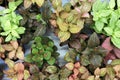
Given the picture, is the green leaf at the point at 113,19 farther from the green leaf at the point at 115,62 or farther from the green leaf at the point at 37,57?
the green leaf at the point at 37,57

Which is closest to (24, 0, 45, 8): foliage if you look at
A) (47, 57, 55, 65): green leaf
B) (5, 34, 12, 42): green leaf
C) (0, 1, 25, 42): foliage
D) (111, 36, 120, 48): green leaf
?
(0, 1, 25, 42): foliage

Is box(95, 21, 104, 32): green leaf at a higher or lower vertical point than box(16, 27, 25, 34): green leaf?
higher

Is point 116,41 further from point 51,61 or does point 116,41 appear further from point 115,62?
point 51,61

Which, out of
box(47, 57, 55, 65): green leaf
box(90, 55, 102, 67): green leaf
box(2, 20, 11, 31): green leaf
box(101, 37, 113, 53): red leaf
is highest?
box(2, 20, 11, 31): green leaf

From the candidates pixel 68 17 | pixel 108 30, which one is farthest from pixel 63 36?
pixel 108 30

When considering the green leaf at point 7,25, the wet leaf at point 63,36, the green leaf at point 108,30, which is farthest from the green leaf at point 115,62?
the green leaf at point 7,25

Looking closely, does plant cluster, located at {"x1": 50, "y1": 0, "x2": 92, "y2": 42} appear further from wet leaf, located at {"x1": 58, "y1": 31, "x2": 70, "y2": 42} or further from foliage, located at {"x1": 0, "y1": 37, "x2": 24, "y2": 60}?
foliage, located at {"x1": 0, "y1": 37, "x2": 24, "y2": 60}

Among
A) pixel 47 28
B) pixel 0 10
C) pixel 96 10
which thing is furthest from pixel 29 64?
pixel 96 10
